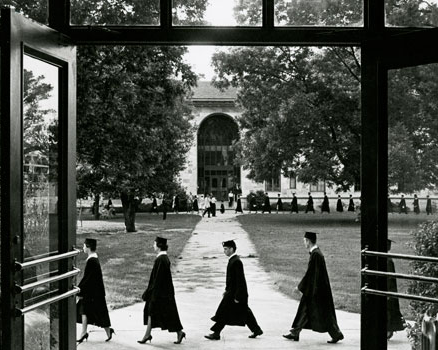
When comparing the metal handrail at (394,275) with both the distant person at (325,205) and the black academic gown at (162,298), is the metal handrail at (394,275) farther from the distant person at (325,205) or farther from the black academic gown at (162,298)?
the distant person at (325,205)

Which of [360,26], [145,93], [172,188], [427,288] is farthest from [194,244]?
[360,26]

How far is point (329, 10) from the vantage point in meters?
5.02

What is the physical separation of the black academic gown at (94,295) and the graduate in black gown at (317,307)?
2.73m

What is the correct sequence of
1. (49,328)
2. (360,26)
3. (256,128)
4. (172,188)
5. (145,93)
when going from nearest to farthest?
(49,328)
(360,26)
(145,93)
(172,188)
(256,128)

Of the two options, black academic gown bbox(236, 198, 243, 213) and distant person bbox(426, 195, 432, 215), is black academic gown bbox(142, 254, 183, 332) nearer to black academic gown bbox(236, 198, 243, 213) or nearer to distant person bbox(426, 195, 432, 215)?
distant person bbox(426, 195, 432, 215)

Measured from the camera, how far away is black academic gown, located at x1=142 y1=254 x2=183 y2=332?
9.90 meters

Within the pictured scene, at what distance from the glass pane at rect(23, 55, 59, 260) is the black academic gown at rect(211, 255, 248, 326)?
586 centimetres

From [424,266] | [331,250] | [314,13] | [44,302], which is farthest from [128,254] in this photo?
[44,302]

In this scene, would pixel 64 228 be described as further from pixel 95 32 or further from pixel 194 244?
pixel 194 244

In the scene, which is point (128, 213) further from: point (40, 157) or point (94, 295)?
point (40, 157)

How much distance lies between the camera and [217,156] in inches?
2447

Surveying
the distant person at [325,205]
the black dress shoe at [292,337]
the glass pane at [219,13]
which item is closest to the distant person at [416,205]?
the glass pane at [219,13]

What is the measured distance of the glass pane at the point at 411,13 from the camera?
4.77 metres

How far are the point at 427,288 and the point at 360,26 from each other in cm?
264
